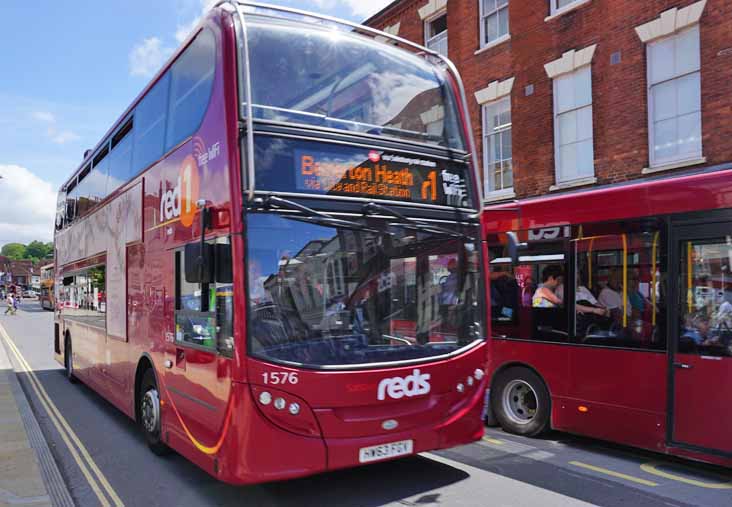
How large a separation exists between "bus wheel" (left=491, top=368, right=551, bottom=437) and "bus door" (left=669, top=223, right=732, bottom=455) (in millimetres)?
1688

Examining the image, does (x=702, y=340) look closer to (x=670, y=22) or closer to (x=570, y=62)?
(x=670, y=22)

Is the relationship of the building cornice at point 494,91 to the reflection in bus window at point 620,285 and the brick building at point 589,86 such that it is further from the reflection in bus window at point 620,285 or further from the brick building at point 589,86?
the reflection in bus window at point 620,285

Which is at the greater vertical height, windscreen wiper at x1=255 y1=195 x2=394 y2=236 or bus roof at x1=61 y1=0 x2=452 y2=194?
bus roof at x1=61 y1=0 x2=452 y2=194

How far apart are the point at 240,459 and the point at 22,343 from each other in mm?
19835

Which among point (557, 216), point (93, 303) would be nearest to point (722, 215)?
point (557, 216)

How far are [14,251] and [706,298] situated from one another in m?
177

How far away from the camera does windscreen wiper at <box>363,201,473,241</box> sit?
4898 mm

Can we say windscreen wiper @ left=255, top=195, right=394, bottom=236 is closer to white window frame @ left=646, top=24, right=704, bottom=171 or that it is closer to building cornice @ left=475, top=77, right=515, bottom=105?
white window frame @ left=646, top=24, right=704, bottom=171

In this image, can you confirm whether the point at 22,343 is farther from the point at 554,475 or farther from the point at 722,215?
the point at 722,215

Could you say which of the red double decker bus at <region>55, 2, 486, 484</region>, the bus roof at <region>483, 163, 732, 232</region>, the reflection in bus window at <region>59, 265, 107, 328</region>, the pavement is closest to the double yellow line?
the pavement

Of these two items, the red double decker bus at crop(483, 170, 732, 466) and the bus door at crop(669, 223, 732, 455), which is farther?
the red double decker bus at crop(483, 170, 732, 466)

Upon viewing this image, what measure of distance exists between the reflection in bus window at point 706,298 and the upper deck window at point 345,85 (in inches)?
98.6

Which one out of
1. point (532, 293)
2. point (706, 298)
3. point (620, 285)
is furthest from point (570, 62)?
point (706, 298)

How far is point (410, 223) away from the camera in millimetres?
5141
